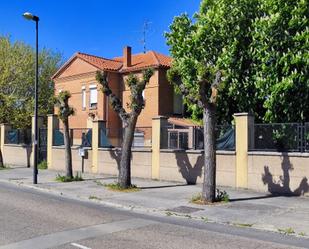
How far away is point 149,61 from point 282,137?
66.9 ft

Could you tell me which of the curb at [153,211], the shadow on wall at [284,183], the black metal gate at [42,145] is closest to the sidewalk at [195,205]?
the curb at [153,211]

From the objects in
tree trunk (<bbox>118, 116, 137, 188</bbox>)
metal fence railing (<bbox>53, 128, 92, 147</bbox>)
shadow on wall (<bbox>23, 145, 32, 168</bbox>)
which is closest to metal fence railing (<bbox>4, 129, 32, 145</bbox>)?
shadow on wall (<bbox>23, 145, 32, 168</bbox>)

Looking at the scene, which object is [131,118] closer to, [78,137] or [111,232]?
[111,232]

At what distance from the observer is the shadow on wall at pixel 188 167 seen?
18391 mm

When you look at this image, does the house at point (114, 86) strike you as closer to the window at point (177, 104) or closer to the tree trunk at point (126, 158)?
the window at point (177, 104)

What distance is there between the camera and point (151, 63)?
3434 cm

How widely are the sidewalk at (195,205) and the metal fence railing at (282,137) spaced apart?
1.65 meters

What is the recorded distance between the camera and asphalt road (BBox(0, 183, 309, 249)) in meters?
→ 8.65

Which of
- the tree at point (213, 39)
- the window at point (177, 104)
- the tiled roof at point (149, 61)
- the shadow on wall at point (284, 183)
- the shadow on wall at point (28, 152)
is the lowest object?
the shadow on wall at point (284, 183)

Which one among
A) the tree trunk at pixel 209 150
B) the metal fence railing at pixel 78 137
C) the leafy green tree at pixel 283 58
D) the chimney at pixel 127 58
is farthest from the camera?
the chimney at pixel 127 58

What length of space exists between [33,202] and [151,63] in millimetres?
21472

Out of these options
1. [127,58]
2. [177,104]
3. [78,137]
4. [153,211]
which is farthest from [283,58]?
[127,58]

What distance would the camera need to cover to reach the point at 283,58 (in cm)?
1867

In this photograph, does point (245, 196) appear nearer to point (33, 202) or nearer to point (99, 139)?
point (33, 202)
